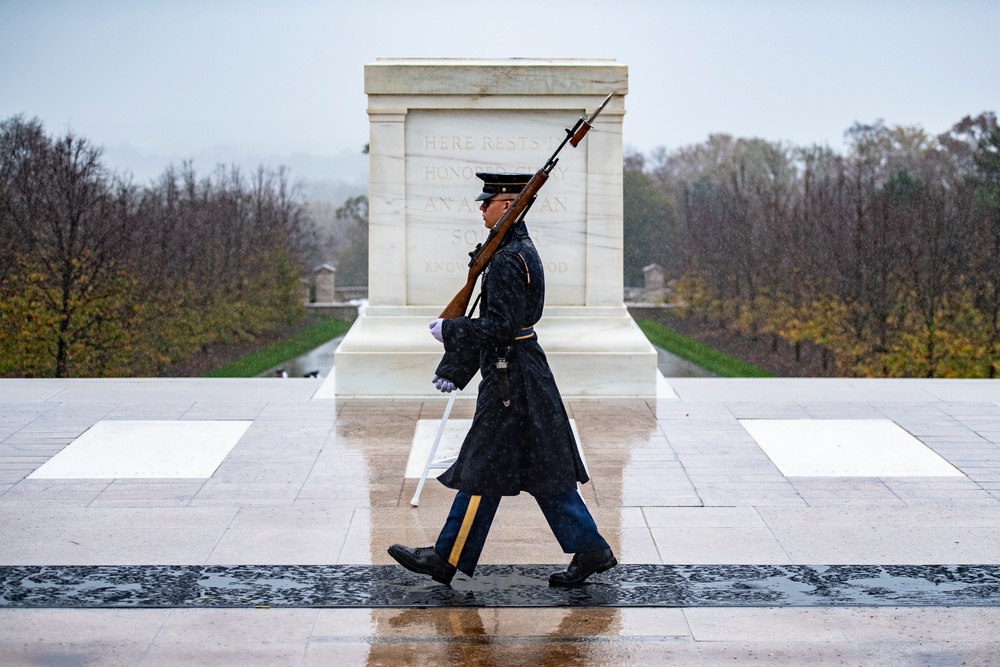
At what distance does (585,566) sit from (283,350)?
21202 millimetres

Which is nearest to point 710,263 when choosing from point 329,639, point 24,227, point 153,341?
point 153,341

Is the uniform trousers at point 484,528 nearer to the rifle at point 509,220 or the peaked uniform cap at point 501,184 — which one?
the rifle at point 509,220

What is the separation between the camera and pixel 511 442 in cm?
461

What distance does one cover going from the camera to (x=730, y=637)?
421 cm

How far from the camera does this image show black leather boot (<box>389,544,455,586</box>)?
4.64 meters

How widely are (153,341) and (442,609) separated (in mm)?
17574

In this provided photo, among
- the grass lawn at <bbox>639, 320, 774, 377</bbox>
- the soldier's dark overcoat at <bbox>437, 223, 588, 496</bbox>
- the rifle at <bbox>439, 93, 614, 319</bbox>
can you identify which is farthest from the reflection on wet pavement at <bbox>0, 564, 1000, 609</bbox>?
the grass lawn at <bbox>639, 320, 774, 377</bbox>

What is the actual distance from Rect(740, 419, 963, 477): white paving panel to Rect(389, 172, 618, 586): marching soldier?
2.16 metres

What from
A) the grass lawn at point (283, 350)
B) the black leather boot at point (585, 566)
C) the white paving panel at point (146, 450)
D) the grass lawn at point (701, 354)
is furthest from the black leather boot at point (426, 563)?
the grass lawn at point (701, 354)

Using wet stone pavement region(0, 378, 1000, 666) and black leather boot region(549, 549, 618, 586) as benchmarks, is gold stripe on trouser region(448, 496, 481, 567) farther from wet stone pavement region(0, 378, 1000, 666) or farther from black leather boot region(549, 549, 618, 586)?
black leather boot region(549, 549, 618, 586)

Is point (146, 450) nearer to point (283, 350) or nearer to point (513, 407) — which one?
point (513, 407)

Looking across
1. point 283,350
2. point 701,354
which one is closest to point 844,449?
point 701,354

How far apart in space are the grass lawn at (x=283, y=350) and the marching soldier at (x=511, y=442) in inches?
668

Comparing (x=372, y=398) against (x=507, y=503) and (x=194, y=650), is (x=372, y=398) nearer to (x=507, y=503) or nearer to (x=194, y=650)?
(x=507, y=503)
